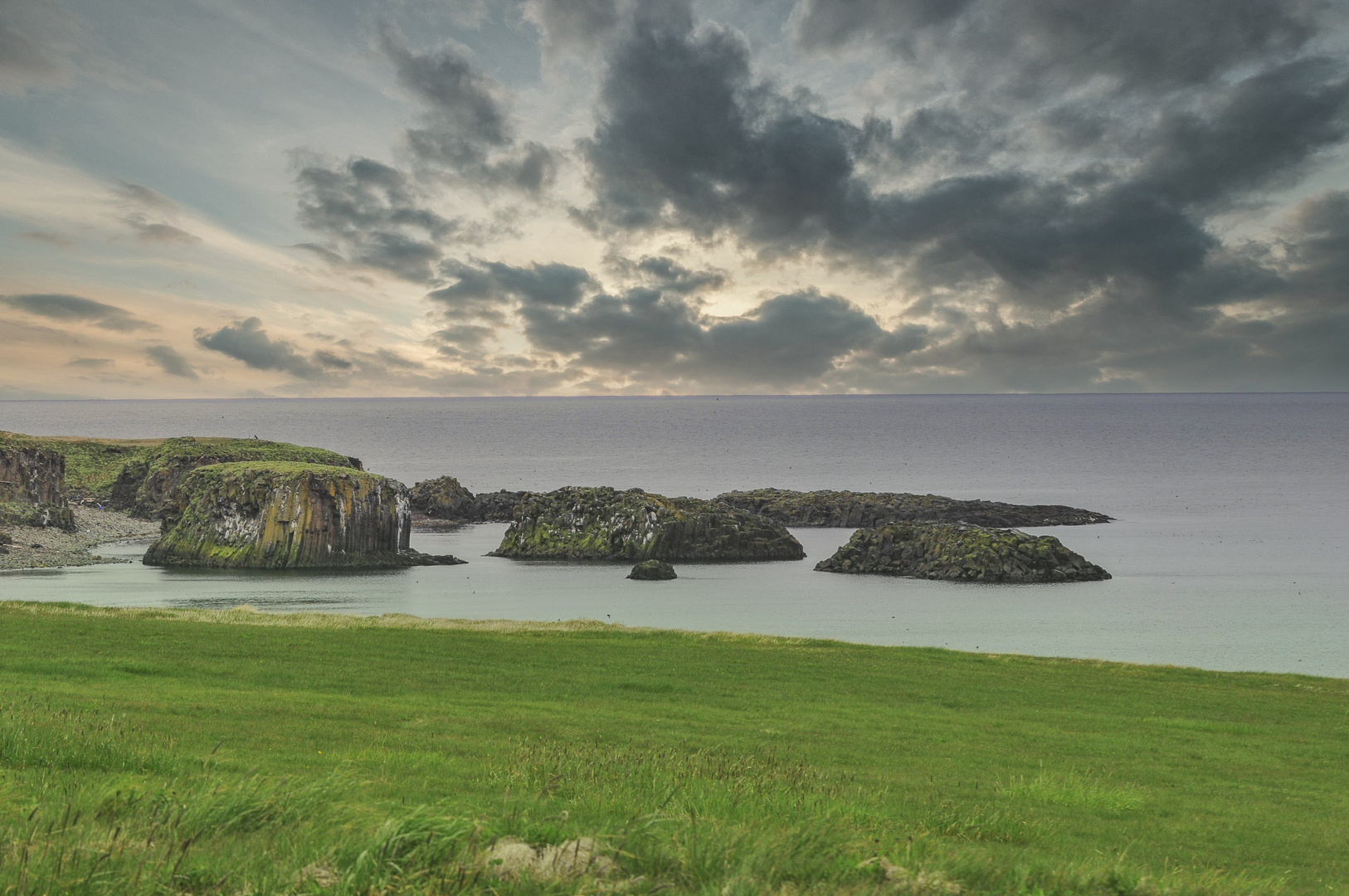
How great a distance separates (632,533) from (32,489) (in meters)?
68.2

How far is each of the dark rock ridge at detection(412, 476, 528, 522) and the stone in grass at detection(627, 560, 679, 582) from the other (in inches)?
2025

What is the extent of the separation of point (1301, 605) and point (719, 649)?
56.2m

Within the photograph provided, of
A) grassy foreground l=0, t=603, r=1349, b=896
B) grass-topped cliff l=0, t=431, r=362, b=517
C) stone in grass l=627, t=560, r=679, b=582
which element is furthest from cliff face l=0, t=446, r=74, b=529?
grassy foreground l=0, t=603, r=1349, b=896

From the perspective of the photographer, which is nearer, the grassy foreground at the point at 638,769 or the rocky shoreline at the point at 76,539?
the grassy foreground at the point at 638,769

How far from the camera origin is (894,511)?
11981cm

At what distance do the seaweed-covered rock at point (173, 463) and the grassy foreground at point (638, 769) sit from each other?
3757 inches

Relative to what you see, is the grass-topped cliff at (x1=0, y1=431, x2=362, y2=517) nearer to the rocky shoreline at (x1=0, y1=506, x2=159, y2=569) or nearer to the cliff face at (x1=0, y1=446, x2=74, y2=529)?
the cliff face at (x1=0, y1=446, x2=74, y2=529)

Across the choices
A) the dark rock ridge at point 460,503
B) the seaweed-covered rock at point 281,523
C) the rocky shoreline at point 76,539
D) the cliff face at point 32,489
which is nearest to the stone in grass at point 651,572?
the seaweed-covered rock at point 281,523

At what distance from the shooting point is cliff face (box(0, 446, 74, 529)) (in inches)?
3750

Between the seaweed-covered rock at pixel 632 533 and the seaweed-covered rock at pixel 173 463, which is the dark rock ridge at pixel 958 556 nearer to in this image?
the seaweed-covered rock at pixel 632 533

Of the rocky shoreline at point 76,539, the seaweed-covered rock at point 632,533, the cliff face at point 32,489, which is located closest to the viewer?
the rocky shoreline at point 76,539

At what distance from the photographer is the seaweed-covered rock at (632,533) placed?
315 ft

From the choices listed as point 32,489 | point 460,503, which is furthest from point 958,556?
point 32,489

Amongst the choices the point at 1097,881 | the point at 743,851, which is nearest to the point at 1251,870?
the point at 1097,881
